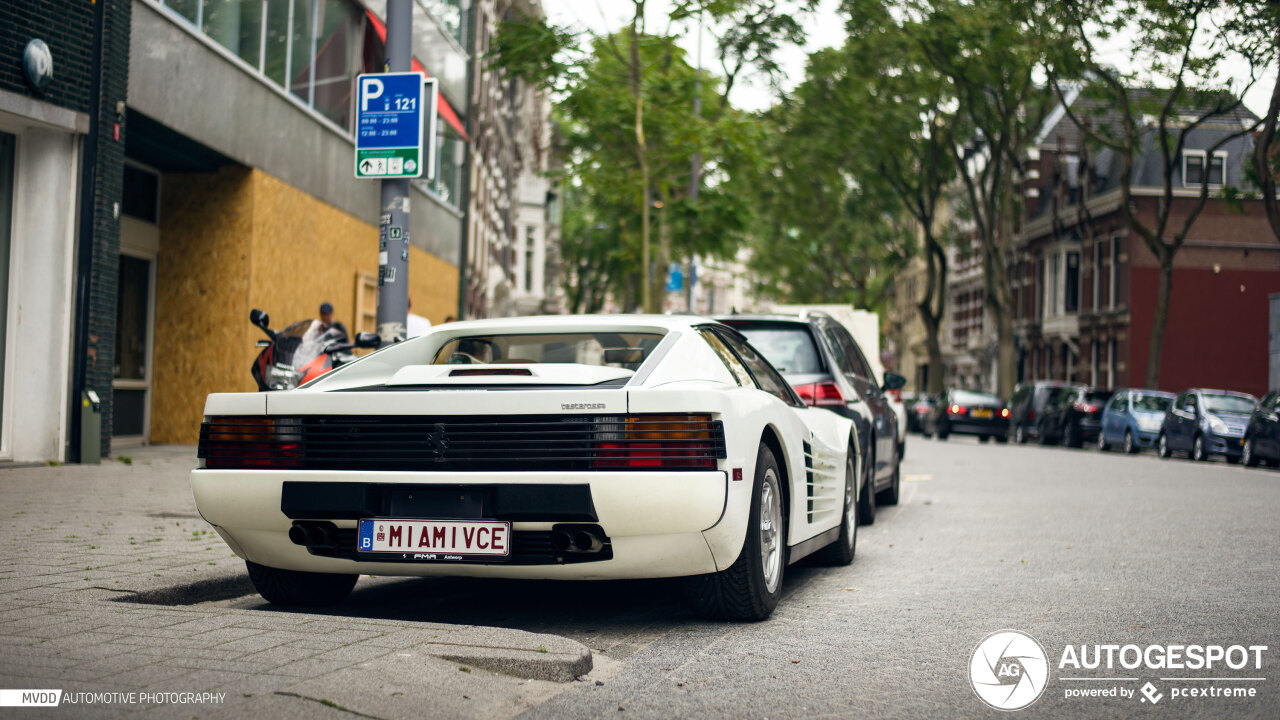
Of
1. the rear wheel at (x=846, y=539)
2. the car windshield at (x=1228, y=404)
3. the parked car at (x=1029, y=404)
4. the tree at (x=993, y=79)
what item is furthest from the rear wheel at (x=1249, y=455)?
the rear wheel at (x=846, y=539)

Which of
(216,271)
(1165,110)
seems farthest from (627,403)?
(1165,110)

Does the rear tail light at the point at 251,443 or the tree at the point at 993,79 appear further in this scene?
the tree at the point at 993,79

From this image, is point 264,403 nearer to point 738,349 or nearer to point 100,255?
point 738,349

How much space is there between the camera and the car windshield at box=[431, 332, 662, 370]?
618 cm

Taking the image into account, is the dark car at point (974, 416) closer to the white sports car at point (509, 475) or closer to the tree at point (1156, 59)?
the tree at point (1156, 59)

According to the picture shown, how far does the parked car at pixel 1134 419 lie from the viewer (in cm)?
2895

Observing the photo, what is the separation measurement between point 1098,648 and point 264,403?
3.43 meters

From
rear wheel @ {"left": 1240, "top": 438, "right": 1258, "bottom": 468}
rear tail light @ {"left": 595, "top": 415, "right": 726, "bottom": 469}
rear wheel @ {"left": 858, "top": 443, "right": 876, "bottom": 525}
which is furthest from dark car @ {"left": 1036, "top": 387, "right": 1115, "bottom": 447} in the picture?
rear tail light @ {"left": 595, "top": 415, "right": 726, "bottom": 469}

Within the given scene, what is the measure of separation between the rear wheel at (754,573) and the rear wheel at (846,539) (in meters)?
2.00

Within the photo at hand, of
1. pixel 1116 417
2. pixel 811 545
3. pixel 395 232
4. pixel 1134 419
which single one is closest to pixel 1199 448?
pixel 1134 419

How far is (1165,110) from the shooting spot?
29250 mm

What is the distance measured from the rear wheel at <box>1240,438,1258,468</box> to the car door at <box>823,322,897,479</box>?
42.2ft

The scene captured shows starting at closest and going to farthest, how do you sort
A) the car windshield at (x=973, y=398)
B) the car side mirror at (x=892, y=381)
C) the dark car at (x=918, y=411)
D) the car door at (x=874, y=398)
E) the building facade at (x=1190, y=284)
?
the car door at (x=874, y=398) < the car side mirror at (x=892, y=381) < the car windshield at (x=973, y=398) < the dark car at (x=918, y=411) < the building facade at (x=1190, y=284)

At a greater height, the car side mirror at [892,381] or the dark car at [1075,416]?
the car side mirror at [892,381]
